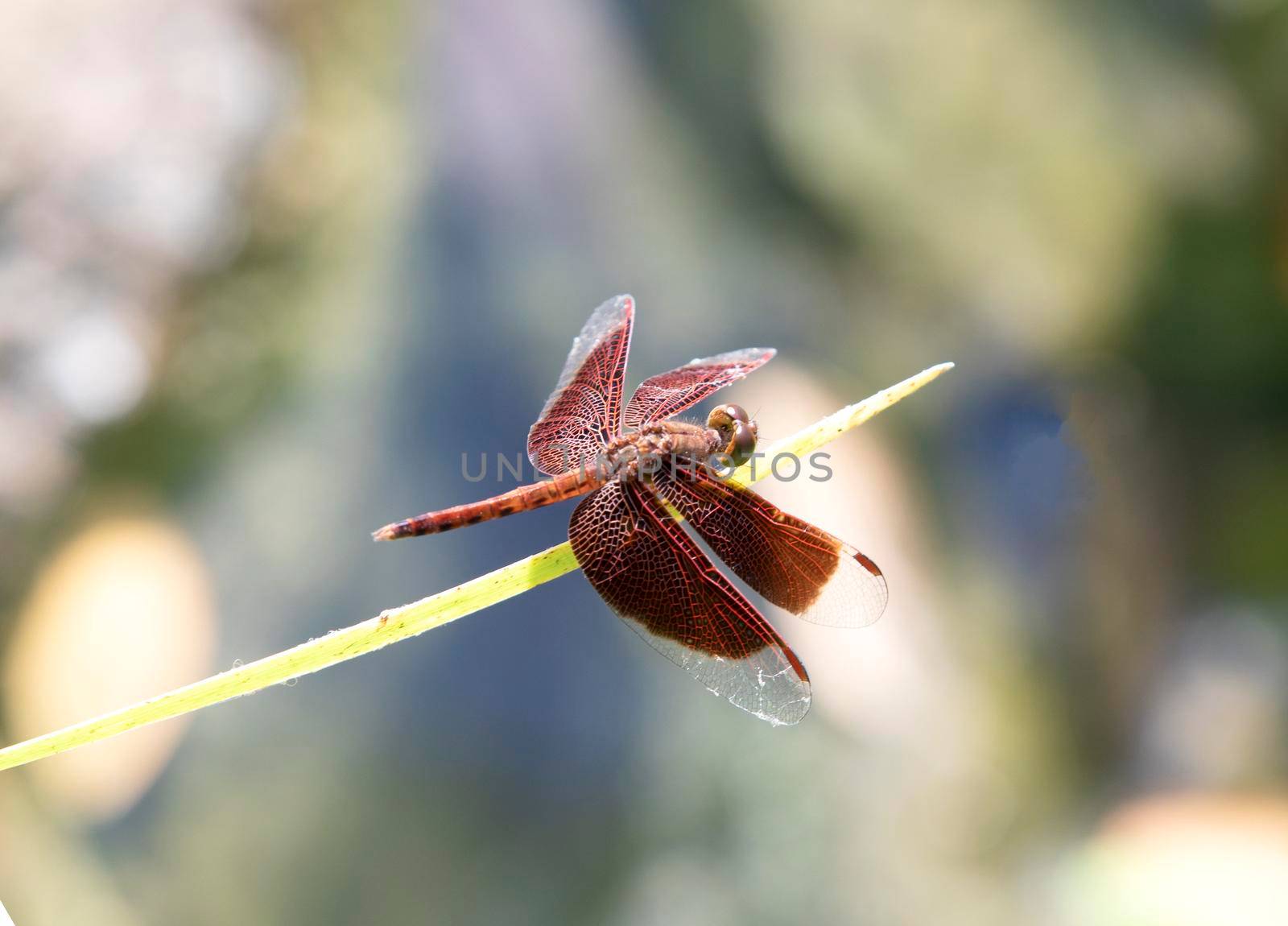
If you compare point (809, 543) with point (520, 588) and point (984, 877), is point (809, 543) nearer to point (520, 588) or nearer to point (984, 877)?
point (520, 588)

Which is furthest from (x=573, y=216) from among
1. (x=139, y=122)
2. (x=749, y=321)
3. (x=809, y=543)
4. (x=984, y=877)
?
(x=984, y=877)

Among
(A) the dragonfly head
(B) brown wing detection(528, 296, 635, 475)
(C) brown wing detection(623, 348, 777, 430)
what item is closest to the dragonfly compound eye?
(A) the dragonfly head

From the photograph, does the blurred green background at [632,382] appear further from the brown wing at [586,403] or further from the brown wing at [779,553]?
the brown wing at [779,553]

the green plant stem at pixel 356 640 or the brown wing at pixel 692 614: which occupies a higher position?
the green plant stem at pixel 356 640

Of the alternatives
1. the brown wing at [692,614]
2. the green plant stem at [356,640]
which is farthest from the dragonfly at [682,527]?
the green plant stem at [356,640]

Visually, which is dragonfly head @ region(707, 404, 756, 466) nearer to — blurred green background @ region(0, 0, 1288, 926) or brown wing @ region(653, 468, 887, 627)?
brown wing @ region(653, 468, 887, 627)

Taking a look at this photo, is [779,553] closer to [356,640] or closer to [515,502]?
[515,502]
